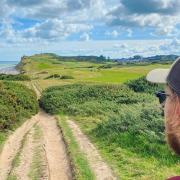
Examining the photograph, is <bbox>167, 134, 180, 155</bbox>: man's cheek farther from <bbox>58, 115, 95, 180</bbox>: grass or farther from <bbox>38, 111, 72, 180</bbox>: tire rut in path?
<bbox>38, 111, 72, 180</bbox>: tire rut in path

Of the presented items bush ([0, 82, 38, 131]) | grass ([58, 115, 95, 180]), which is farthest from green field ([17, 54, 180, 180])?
bush ([0, 82, 38, 131])

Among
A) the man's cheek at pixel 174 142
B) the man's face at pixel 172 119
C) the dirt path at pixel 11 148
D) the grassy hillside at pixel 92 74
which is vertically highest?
the man's face at pixel 172 119

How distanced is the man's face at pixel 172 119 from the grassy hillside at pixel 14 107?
14.7m

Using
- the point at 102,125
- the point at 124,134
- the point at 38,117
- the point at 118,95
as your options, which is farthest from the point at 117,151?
the point at 118,95

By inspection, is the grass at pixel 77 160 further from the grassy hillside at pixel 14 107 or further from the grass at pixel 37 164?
the grassy hillside at pixel 14 107

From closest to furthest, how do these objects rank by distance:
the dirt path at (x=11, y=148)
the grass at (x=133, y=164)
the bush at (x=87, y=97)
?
the grass at (x=133, y=164), the dirt path at (x=11, y=148), the bush at (x=87, y=97)

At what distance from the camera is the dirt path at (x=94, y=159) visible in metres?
10.9

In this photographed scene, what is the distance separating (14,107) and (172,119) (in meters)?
20.4

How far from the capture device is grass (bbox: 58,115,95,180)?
10898 mm

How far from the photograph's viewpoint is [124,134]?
14773mm

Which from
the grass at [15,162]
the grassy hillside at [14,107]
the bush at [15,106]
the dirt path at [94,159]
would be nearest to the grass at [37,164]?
the grass at [15,162]

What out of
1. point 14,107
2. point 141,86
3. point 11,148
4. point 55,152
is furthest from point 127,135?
point 141,86

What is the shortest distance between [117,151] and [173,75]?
11028mm

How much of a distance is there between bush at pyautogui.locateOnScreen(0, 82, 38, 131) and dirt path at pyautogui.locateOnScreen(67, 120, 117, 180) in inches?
129
